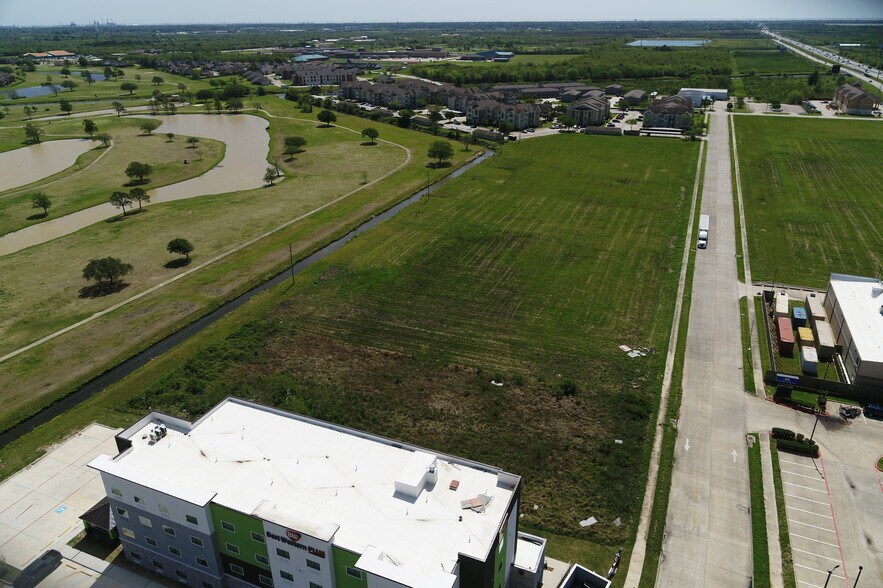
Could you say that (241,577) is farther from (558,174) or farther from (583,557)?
(558,174)

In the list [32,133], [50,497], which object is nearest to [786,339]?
[50,497]

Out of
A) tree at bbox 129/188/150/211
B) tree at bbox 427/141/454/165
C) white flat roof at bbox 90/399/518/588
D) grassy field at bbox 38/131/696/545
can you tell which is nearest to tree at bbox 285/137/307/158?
tree at bbox 427/141/454/165

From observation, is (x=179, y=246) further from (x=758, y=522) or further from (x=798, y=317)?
(x=798, y=317)

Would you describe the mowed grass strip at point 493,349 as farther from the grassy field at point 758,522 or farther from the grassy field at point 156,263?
the grassy field at point 156,263

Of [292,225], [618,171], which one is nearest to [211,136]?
[292,225]

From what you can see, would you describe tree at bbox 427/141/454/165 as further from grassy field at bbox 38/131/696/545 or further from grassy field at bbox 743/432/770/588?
grassy field at bbox 743/432/770/588

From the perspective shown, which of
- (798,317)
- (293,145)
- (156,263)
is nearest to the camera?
(798,317)
